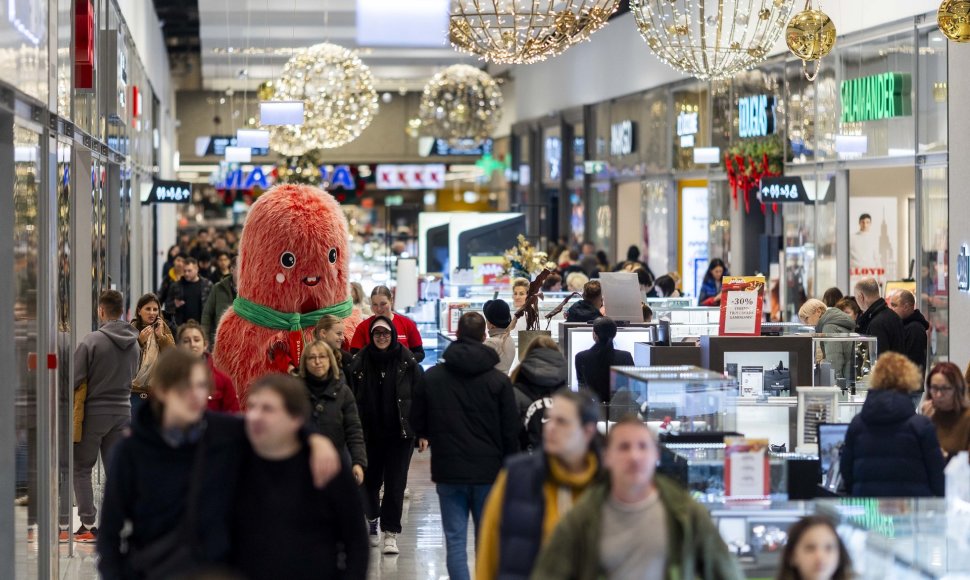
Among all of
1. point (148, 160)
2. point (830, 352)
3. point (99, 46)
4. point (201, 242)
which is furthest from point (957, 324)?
point (201, 242)

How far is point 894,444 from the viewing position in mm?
6633

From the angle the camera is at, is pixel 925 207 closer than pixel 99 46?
No

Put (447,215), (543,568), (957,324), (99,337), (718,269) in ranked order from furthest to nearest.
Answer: (447,215) < (718,269) < (957,324) < (99,337) < (543,568)

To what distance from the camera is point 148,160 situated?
2230cm

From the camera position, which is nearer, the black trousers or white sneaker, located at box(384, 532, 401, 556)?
the black trousers

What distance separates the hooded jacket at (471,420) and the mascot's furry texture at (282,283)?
2.44 m

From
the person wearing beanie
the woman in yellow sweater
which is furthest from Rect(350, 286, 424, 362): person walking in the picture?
the woman in yellow sweater

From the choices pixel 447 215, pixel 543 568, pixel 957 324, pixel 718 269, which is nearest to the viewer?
pixel 543 568

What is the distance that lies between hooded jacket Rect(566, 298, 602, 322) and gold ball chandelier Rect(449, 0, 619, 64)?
83.2 inches

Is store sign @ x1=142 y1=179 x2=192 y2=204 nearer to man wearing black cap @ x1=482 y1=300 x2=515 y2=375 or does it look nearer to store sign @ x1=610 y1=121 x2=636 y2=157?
store sign @ x1=610 y1=121 x2=636 y2=157

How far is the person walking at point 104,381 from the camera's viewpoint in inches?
364

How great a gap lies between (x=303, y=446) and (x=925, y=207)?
1193 cm

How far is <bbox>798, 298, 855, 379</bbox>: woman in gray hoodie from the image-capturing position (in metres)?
9.41

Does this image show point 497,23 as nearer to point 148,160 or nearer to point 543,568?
point 543,568
